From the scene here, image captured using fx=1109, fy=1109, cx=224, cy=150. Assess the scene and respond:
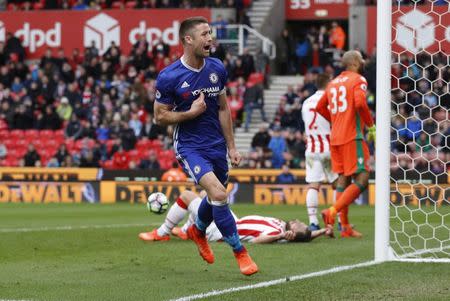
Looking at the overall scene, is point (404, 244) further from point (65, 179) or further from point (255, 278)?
point (65, 179)

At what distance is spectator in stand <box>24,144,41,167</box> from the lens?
27.9 meters

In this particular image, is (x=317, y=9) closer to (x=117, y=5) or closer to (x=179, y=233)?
(x=117, y=5)

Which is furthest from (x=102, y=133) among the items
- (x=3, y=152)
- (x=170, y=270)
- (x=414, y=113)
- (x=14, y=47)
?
(x=170, y=270)

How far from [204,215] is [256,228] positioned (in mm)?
2234

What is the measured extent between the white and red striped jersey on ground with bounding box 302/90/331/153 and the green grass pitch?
123 cm

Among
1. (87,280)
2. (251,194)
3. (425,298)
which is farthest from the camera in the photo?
(251,194)

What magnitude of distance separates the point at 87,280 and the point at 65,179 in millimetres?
16014

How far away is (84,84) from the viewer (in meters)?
31.4

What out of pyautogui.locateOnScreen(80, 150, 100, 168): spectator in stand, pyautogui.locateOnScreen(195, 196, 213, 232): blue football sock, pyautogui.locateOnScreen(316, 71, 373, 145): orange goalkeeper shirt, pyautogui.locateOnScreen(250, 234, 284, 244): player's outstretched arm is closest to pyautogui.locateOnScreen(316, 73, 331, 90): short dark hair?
pyautogui.locateOnScreen(316, 71, 373, 145): orange goalkeeper shirt

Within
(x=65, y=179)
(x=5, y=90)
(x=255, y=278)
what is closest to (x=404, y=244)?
(x=255, y=278)

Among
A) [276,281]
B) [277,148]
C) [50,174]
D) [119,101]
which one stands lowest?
[50,174]

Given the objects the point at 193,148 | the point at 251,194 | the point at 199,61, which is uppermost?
the point at 199,61

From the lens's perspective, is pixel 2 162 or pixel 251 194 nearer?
pixel 251 194

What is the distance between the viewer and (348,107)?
12.9 m
